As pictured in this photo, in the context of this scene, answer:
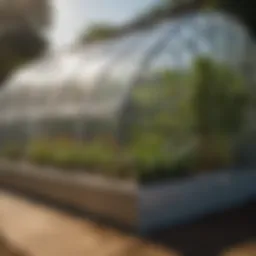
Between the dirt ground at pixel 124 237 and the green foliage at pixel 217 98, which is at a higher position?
the green foliage at pixel 217 98

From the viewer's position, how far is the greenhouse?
25.4ft

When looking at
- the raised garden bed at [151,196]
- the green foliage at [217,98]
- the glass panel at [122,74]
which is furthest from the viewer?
the green foliage at [217,98]

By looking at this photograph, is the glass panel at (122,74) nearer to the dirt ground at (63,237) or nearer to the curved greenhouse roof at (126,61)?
the curved greenhouse roof at (126,61)

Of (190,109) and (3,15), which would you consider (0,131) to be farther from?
(3,15)

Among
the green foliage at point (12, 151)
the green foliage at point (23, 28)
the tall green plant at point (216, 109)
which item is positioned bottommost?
the green foliage at point (12, 151)

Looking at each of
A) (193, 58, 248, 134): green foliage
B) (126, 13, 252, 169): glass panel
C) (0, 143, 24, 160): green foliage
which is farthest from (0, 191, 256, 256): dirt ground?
(0, 143, 24, 160): green foliage

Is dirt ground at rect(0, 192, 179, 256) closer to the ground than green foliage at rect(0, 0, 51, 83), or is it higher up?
closer to the ground

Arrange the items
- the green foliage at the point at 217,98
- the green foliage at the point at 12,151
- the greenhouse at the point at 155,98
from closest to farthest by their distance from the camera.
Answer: the greenhouse at the point at 155,98, the green foliage at the point at 217,98, the green foliage at the point at 12,151

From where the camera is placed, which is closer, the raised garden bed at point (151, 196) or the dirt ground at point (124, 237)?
the dirt ground at point (124, 237)

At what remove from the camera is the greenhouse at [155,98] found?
7738mm

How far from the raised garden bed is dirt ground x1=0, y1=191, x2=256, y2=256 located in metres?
0.22

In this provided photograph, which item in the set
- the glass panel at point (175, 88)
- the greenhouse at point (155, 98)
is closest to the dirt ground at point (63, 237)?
the greenhouse at point (155, 98)

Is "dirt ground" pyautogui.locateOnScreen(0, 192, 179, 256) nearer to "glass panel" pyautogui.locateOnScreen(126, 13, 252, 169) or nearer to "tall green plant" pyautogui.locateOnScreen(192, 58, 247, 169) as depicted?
"glass panel" pyautogui.locateOnScreen(126, 13, 252, 169)

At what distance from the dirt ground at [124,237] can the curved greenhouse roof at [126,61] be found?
2.02 meters
